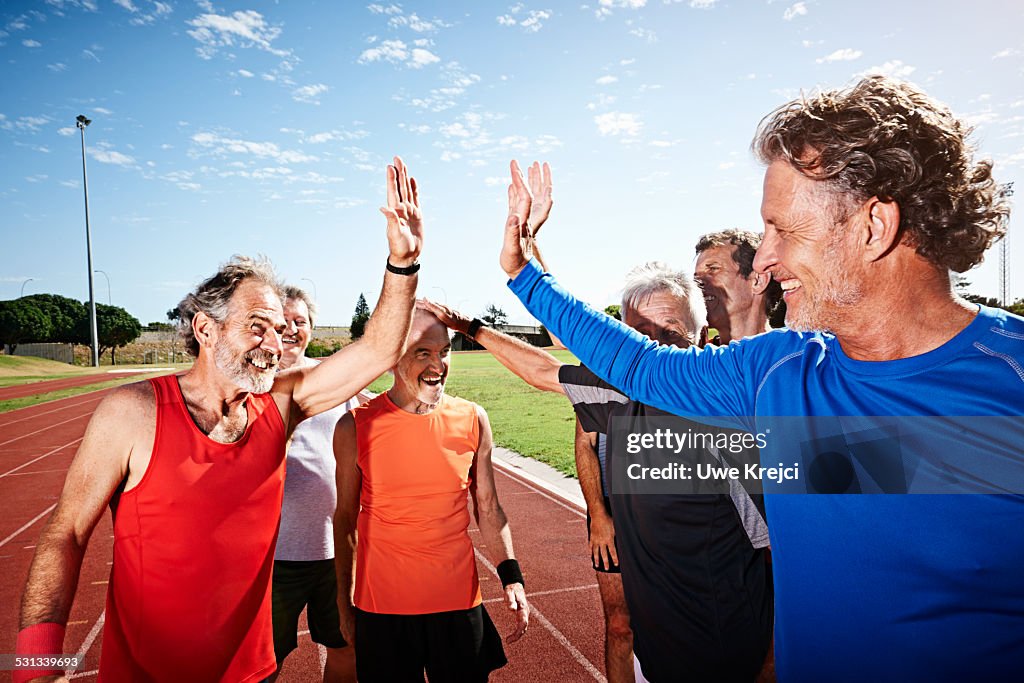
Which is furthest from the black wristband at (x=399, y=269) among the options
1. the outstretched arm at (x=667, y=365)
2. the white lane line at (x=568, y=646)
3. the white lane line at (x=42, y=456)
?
the white lane line at (x=42, y=456)

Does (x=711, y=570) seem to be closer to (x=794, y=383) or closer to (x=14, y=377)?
(x=794, y=383)

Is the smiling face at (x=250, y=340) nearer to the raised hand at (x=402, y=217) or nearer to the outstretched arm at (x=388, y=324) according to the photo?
the outstretched arm at (x=388, y=324)

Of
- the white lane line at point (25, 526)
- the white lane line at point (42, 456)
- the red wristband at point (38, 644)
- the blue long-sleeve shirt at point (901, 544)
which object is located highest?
the blue long-sleeve shirt at point (901, 544)

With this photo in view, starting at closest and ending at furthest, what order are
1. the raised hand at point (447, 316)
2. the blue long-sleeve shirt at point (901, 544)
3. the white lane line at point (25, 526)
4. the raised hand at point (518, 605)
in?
1. the blue long-sleeve shirt at point (901, 544)
2. the raised hand at point (518, 605)
3. the raised hand at point (447, 316)
4. the white lane line at point (25, 526)

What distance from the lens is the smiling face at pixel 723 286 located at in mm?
3723

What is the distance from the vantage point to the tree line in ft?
221

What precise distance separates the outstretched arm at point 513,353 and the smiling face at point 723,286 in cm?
110

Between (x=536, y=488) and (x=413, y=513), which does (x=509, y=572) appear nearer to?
(x=413, y=513)

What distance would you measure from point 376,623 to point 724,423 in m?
1.99

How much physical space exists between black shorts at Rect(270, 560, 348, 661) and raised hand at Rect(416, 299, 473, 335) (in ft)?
5.25

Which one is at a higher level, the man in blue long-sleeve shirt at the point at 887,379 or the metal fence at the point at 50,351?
the man in blue long-sleeve shirt at the point at 887,379

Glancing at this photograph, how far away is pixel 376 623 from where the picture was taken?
9.30ft

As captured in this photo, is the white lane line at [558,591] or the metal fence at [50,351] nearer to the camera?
the white lane line at [558,591]

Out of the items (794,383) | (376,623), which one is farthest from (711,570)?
(376,623)
